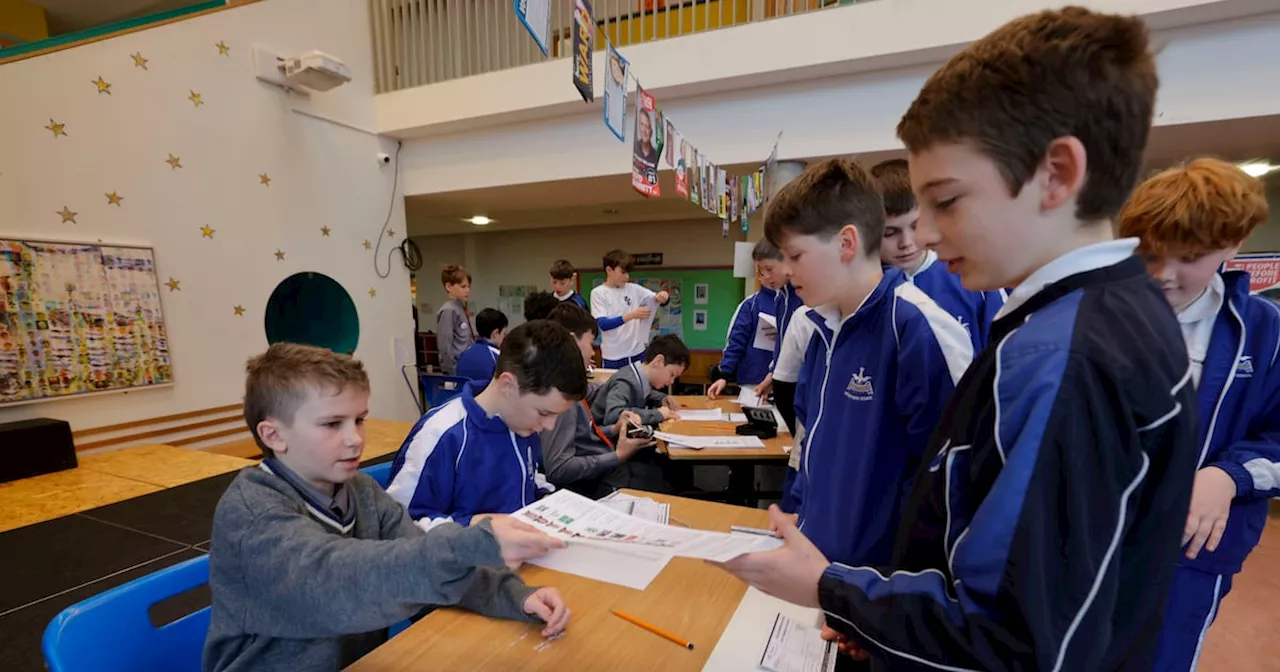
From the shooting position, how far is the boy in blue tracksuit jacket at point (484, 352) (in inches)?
140

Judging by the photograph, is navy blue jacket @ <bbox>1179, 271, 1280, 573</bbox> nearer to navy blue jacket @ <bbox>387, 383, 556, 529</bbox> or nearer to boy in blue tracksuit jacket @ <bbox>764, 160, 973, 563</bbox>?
boy in blue tracksuit jacket @ <bbox>764, 160, 973, 563</bbox>

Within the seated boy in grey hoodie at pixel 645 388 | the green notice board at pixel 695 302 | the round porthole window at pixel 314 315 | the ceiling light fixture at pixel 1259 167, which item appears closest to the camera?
the seated boy in grey hoodie at pixel 645 388

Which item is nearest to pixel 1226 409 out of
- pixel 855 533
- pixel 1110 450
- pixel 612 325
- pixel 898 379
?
pixel 898 379

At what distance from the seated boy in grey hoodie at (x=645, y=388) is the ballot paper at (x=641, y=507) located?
3.83ft

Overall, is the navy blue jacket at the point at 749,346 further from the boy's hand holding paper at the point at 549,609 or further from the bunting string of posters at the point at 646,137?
the boy's hand holding paper at the point at 549,609

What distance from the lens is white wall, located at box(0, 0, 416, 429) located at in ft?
9.03

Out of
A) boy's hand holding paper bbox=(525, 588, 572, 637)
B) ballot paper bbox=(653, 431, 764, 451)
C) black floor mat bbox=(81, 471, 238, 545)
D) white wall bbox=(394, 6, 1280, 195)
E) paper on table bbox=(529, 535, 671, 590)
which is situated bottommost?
black floor mat bbox=(81, 471, 238, 545)

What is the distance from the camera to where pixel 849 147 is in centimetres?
357

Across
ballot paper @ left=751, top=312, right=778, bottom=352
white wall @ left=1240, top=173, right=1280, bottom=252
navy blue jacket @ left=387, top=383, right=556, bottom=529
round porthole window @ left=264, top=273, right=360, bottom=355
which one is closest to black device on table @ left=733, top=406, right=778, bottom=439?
ballot paper @ left=751, top=312, right=778, bottom=352

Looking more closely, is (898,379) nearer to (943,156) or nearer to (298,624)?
(943,156)

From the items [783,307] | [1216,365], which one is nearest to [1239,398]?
[1216,365]

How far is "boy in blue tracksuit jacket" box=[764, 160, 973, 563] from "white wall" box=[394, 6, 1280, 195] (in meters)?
2.70

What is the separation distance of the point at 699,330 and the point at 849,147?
3.83m

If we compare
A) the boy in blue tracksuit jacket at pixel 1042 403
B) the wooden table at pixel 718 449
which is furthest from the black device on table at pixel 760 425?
the boy in blue tracksuit jacket at pixel 1042 403
